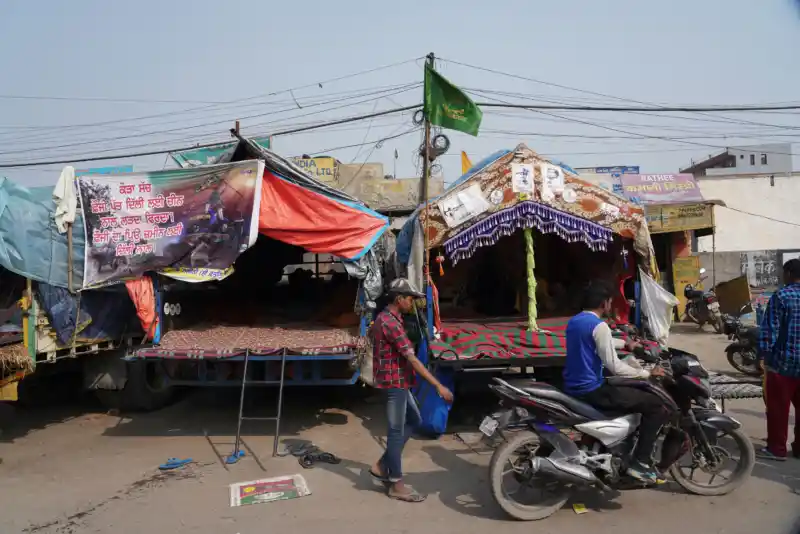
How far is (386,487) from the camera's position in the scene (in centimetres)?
447

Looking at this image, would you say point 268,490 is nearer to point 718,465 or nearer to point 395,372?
point 395,372

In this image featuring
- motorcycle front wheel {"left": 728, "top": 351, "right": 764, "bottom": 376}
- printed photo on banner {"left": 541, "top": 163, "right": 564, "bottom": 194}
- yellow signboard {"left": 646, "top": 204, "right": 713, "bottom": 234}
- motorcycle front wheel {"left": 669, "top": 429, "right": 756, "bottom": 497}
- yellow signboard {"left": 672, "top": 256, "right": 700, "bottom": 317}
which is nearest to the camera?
motorcycle front wheel {"left": 669, "top": 429, "right": 756, "bottom": 497}

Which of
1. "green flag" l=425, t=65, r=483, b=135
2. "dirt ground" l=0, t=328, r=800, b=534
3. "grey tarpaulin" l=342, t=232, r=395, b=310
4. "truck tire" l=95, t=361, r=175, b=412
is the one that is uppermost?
"green flag" l=425, t=65, r=483, b=135

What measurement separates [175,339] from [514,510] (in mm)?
4403

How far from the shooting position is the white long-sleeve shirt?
3.85 m

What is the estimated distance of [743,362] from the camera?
8.47 metres

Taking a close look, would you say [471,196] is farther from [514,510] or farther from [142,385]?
[142,385]

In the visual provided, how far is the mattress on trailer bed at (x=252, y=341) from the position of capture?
5809 millimetres

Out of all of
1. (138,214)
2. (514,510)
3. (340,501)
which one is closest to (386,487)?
(340,501)

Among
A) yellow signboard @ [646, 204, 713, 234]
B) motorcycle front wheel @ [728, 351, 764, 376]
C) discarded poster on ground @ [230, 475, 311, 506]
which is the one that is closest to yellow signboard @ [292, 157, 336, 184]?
yellow signboard @ [646, 204, 713, 234]

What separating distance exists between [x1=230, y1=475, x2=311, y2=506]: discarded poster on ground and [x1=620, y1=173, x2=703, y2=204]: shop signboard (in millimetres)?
16781

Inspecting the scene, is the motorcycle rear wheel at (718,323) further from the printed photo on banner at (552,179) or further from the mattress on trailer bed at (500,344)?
the printed photo on banner at (552,179)

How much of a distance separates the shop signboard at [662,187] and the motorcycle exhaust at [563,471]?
1641cm

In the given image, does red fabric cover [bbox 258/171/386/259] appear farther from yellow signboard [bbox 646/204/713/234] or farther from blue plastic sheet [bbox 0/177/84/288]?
yellow signboard [bbox 646/204/713/234]
